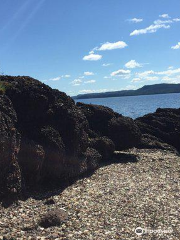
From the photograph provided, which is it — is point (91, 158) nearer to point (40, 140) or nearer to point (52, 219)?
point (40, 140)

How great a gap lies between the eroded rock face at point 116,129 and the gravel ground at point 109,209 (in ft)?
12.3

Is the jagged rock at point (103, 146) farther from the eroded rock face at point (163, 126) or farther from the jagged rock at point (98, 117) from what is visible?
the eroded rock face at point (163, 126)

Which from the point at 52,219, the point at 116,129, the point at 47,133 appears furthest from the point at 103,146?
the point at 52,219

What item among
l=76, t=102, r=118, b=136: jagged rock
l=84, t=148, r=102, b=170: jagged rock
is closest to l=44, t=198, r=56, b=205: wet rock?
l=84, t=148, r=102, b=170: jagged rock

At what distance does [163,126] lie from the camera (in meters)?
27.3

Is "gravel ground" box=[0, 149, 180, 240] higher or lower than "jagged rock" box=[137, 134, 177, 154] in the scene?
lower

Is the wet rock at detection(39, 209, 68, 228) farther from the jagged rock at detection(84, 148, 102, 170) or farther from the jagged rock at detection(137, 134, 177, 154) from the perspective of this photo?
the jagged rock at detection(137, 134, 177, 154)

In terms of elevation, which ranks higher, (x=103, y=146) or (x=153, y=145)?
(x=103, y=146)

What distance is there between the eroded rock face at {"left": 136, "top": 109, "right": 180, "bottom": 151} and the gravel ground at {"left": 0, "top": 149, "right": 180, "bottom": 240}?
393 inches

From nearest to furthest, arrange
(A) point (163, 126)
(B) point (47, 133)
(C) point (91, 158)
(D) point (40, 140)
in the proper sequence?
(D) point (40, 140)
(B) point (47, 133)
(C) point (91, 158)
(A) point (163, 126)

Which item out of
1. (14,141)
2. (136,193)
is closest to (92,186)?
(136,193)

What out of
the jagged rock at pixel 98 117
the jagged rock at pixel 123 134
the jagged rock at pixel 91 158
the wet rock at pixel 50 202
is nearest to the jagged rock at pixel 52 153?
the wet rock at pixel 50 202

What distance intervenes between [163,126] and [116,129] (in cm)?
896

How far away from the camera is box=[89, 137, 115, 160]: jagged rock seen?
17766 millimetres
